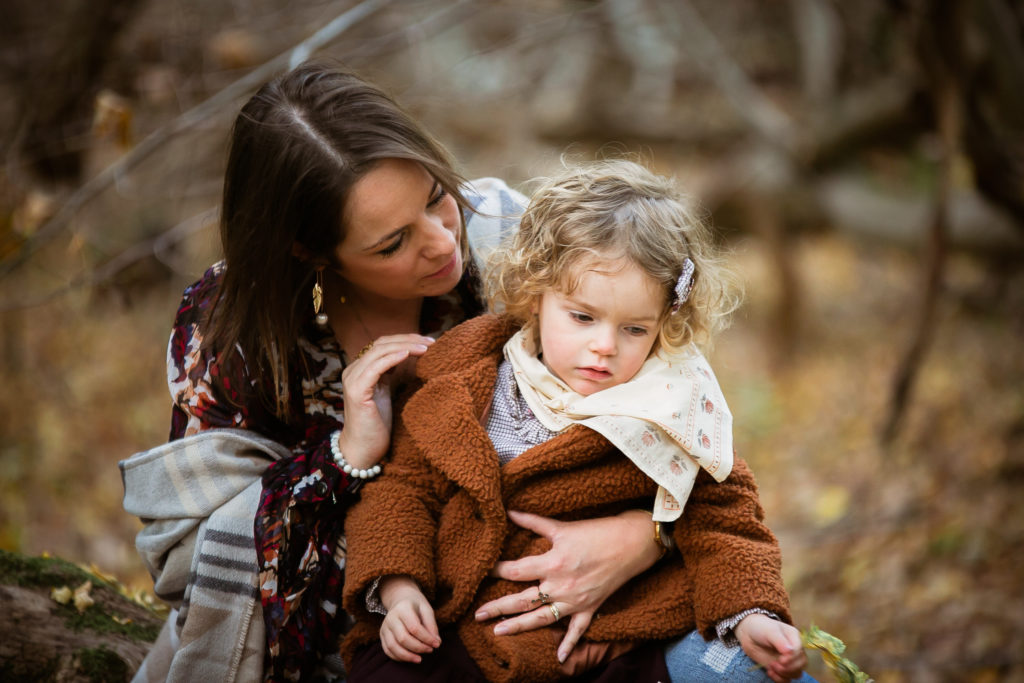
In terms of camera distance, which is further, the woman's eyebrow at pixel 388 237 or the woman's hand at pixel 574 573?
the woman's eyebrow at pixel 388 237

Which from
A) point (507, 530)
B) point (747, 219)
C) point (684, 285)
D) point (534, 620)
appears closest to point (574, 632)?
point (534, 620)

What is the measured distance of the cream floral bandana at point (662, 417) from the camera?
1.71m

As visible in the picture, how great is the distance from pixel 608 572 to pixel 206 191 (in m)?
4.29

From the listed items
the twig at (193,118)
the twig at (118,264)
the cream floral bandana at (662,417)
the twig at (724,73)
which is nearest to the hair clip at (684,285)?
the cream floral bandana at (662,417)

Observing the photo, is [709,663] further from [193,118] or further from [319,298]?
[193,118]

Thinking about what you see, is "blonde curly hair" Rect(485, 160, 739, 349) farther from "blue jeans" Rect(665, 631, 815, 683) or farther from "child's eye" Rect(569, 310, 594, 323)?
"blue jeans" Rect(665, 631, 815, 683)

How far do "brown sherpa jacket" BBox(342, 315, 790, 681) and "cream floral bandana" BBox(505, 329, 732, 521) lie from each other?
0.18ft

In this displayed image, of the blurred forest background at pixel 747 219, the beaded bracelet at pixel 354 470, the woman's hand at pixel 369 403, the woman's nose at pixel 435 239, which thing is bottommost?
the blurred forest background at pixel 747 219

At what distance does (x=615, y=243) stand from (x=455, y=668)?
94 centimetres

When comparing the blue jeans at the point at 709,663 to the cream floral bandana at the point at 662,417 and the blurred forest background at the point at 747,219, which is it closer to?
the cream floral bandana at the point at 662,417

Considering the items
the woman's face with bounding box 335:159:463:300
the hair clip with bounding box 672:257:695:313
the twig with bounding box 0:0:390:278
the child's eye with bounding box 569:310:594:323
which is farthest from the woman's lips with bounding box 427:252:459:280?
the twig with bounding box 0:0:390:278

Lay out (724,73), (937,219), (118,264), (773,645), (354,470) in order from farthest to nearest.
Answer: (724,73) < (937,219) < (118,264) < (354,470) < (773,645)

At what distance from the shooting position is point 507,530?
183cm

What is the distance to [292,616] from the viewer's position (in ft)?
6.35
